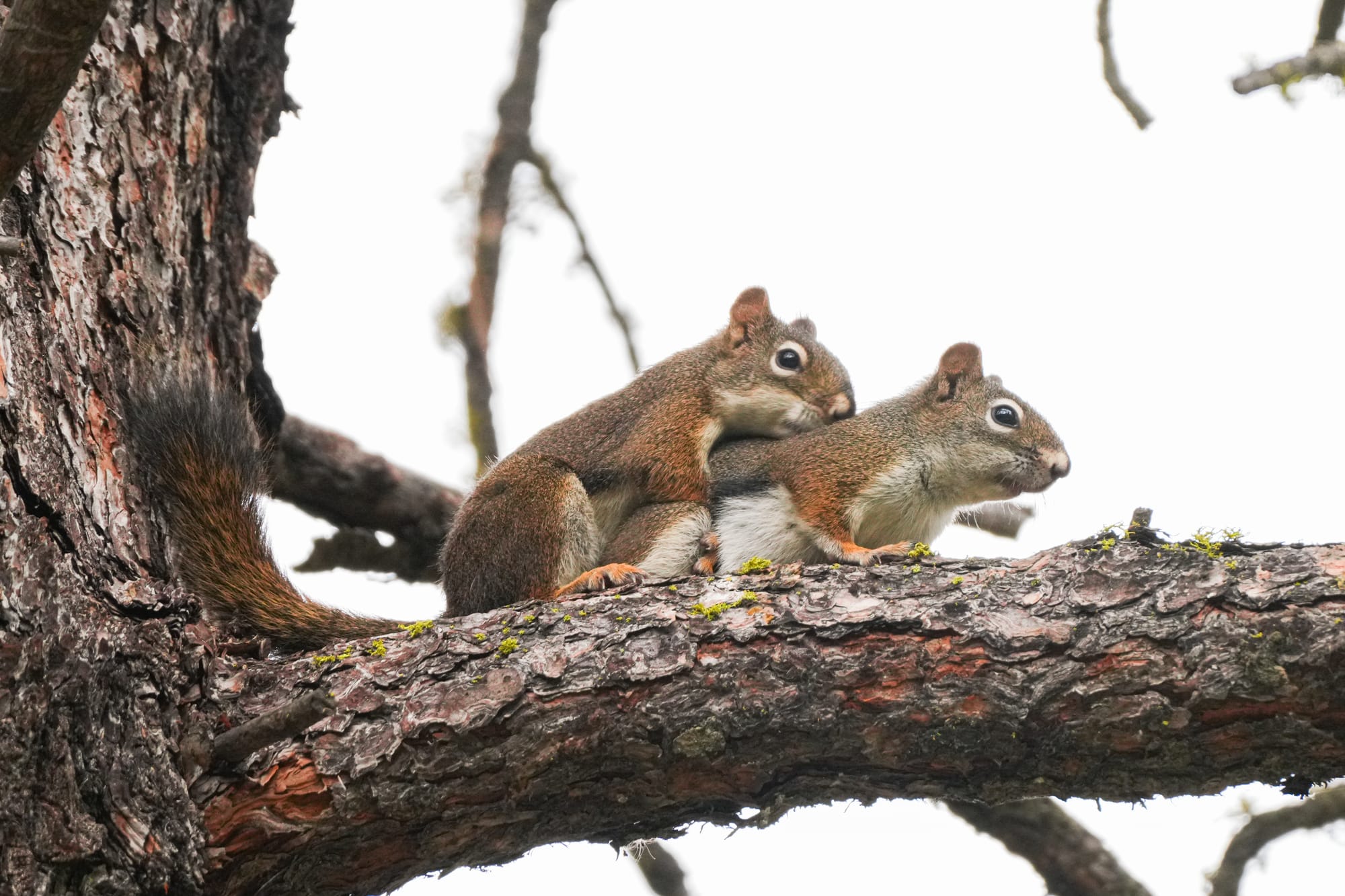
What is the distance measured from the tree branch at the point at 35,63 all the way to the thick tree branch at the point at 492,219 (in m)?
3.61

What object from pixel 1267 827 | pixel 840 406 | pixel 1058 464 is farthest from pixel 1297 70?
pixel 1267 827

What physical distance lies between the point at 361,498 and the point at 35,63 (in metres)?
4.05

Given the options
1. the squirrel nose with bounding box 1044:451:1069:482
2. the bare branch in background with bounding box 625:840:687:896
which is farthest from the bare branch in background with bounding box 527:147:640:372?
the bare branch in background with bounding box 625:840:687:896

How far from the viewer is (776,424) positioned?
18.7 ft

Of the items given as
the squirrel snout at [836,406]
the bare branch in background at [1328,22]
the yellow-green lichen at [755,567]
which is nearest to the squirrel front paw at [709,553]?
the squirrel snout at [836,406]

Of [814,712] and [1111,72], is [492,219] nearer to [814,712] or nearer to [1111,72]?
[1111,72]

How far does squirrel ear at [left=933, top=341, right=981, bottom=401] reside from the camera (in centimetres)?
575

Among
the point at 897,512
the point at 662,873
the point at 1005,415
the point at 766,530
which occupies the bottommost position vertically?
the point at 662,873

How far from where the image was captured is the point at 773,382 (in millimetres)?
5766

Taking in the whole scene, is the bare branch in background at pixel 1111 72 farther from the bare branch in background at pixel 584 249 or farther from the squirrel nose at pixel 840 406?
the bare branch in background at pixel 584 249

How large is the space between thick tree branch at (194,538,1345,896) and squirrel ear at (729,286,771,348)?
9.07ft

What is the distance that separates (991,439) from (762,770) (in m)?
2.73

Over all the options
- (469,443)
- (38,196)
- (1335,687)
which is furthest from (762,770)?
(469,443)

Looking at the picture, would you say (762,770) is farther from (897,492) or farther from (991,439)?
(991,439)
